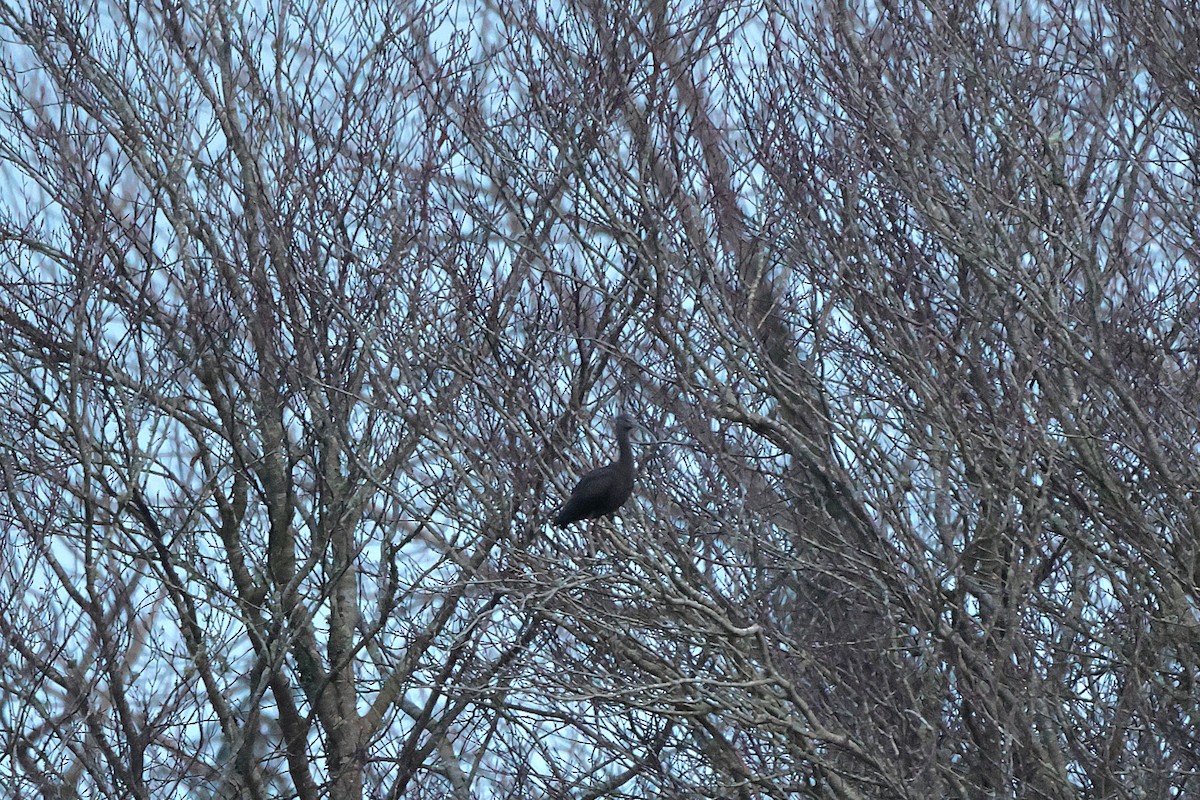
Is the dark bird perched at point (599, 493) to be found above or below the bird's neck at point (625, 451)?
below

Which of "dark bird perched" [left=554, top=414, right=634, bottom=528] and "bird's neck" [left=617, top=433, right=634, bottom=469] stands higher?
"bird's neck" [left=617, top=433, right=634, bottom=469]

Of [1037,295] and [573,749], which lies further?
[573,749]

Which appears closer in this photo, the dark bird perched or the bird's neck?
the dark bird perched

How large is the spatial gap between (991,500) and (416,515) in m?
3.01

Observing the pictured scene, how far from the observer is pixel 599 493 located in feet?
27.2

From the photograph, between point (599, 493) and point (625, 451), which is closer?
point (599, 493)

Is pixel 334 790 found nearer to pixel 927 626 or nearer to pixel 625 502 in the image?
pixel 625 502

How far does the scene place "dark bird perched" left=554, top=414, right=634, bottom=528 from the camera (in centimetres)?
827

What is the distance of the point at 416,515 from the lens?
8.72 meters

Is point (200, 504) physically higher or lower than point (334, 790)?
higher

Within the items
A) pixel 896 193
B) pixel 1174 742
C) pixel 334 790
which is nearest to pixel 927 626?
pixel 1174 742

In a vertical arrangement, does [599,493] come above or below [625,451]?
below

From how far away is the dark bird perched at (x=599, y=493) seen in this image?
326 inches

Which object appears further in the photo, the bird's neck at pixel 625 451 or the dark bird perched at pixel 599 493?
the bird's neck at pixel 625 451
